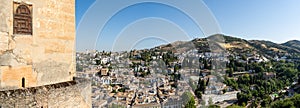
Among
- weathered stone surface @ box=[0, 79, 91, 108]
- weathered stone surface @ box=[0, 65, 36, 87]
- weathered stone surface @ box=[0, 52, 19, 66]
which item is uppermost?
weathered stone surface @ box=[0, 52, 19, 66]

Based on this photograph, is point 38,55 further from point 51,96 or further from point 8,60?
point 51,96

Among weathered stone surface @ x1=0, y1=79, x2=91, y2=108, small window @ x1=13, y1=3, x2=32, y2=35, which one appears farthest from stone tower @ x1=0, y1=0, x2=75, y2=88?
weathered stone surface @ x1=0, y1=79, x2=91, y2=108

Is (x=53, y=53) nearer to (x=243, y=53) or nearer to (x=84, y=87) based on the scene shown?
(x=84, y=87)

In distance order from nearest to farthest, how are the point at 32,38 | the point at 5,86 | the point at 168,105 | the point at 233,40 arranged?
the point at 5,86 < the point at 32,38 < the point at 168,105 < the point at 233,40

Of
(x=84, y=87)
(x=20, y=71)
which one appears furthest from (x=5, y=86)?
(x=84, y=87)

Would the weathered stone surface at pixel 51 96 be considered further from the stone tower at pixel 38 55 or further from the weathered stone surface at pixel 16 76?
the weathered stone surface at pixel 16 76

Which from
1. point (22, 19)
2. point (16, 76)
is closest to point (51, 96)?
point (16, 76)

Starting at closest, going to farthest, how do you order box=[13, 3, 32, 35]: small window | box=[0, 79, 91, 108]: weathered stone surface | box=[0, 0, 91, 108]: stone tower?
box=[0, 79, 91, 108]: weathered stone surface < box=[0, 0, 91, 108]: stone tower < box=[13, 3, 32, 35]: small window

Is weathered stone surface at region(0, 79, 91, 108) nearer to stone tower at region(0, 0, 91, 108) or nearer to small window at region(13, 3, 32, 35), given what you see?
stone tower at region(0, 0, 91, 108)
